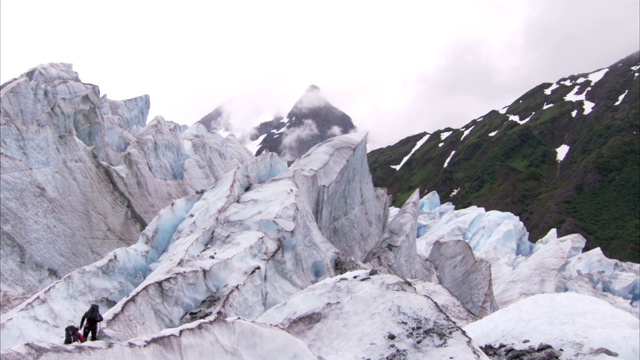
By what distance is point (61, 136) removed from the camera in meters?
30.1

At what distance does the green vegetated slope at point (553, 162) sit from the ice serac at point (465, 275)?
222 feet

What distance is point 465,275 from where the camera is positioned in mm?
31547

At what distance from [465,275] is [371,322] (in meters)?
19.7

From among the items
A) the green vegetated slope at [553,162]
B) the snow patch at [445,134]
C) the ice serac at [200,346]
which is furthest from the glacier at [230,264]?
the snow patch at [445,134]

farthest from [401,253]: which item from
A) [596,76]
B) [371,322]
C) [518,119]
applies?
[596,76]

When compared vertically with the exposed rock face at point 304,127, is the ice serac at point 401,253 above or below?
below

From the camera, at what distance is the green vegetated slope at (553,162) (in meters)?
108

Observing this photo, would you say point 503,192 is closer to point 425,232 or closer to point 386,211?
point 425,232

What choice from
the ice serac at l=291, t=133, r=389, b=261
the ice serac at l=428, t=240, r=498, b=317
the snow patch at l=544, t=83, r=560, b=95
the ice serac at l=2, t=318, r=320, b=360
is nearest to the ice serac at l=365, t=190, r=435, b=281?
the ice serac at l=428, t=240, r=498, b=317

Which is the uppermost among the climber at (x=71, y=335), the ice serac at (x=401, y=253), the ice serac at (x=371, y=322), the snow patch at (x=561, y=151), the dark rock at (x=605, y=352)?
the climber at (x=71, y=335)

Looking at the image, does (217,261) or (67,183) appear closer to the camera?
(217,261)

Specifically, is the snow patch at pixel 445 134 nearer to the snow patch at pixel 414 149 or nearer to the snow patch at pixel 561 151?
the snow patch at pixel 414 149

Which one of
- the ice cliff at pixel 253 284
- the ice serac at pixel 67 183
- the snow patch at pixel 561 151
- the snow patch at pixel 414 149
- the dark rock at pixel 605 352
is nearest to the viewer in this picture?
the ice cliff at pixel 253 284

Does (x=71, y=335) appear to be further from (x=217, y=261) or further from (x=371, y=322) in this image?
(x=217, y=261)
